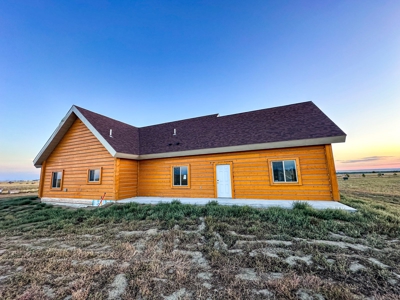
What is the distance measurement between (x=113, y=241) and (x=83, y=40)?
16.8m

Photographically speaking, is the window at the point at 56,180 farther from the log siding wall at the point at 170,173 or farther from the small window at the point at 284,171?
the small window at the point at 284,171

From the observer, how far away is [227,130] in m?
10.4

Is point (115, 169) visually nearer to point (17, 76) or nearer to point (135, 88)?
point (135, 88)

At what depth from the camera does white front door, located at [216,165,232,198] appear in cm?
932

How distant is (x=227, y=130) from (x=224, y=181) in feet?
10.8

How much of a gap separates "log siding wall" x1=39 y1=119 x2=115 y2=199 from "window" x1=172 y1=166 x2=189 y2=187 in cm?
366

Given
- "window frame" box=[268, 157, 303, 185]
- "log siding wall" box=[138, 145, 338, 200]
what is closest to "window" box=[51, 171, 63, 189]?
"log siding wall" box=[138, 145, 338, 200]

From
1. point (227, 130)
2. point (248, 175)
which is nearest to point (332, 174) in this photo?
point (248, 175)

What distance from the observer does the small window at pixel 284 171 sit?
27.0 feet

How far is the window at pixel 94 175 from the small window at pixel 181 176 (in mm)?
4638

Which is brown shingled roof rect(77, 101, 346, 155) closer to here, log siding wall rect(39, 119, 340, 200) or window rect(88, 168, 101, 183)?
log siding wall rect(39, 119, 340, 200)

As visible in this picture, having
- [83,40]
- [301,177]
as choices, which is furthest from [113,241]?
[83,40]

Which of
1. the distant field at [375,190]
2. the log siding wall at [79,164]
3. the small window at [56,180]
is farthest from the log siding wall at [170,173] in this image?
the distant field at [375,190]

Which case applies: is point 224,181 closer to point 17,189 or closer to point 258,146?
point 258,146
